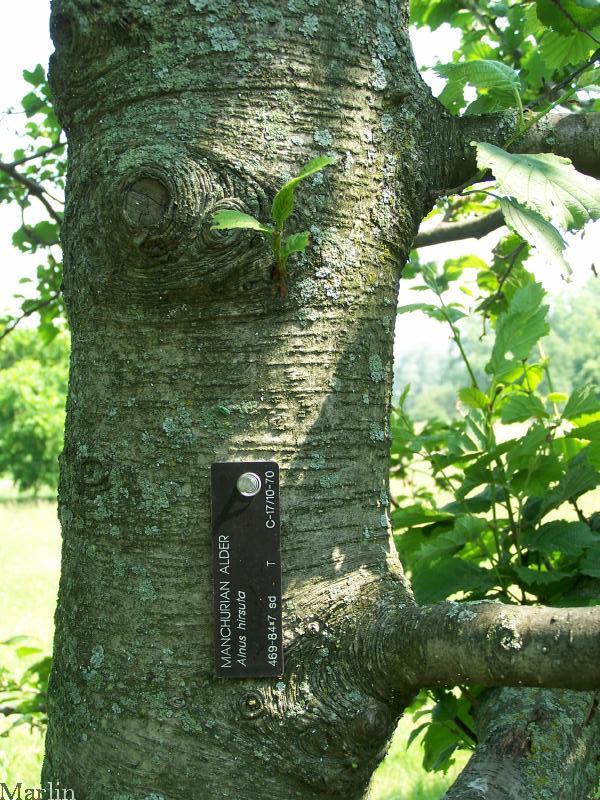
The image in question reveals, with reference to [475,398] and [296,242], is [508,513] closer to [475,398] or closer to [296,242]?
[475,398]

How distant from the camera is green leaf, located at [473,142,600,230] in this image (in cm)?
114

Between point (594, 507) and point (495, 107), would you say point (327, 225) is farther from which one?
point (594, 507)

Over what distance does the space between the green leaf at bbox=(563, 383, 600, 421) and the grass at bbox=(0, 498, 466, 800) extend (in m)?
1.03

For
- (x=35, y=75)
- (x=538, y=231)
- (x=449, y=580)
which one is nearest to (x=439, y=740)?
(x=449, y=580)

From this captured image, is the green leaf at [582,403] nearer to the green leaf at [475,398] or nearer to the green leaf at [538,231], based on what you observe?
the green leaf at [475,398]

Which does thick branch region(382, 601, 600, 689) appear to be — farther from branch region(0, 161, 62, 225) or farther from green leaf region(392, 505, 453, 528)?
branch region(0, 161, 62, 225)

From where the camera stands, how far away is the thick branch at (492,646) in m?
1.10

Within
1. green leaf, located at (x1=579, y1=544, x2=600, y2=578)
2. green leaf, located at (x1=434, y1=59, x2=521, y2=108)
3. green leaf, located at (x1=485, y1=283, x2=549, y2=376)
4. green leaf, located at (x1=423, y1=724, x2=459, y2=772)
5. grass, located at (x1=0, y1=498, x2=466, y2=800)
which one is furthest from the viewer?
grass, located at (x1=0, y1=498, x2=466, y2=800)

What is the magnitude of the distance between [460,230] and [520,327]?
908 millimetres

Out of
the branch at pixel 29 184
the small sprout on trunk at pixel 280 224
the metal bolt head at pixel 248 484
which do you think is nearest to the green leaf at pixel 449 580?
the metal bolt head at pixel 248 484

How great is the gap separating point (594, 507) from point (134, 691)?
139 cm

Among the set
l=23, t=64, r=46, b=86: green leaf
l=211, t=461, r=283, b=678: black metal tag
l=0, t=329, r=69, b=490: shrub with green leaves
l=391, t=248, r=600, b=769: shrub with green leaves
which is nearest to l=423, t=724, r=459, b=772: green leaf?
l=391, t=248, r=600, b=769: shrub with green leaves

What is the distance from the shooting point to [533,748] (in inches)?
50.5

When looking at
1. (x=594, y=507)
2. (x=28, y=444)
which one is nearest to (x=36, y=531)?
(x=28, y=444)
